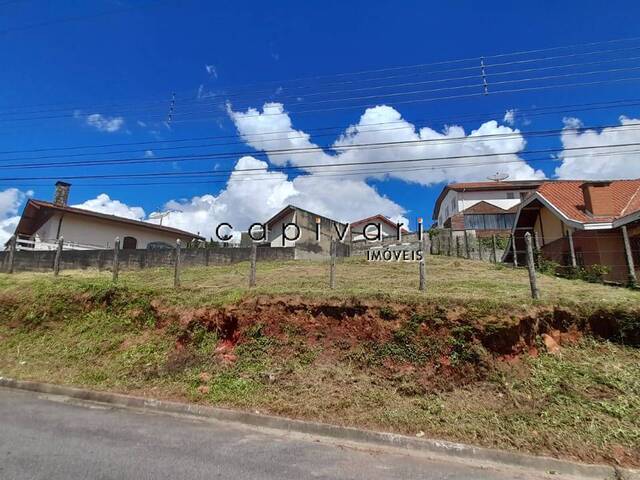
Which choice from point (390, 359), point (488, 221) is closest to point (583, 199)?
point (390, 359)

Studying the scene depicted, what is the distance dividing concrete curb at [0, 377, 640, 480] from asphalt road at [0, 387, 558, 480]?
176 mm

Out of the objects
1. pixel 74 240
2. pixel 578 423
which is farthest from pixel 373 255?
pixel 74 240

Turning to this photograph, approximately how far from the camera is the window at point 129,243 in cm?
2542

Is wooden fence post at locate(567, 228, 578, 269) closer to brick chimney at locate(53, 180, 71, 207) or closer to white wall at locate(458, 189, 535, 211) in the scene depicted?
white wall at locate(458, 189, 535, 211)

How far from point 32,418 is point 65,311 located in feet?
13.9

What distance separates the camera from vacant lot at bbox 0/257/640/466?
471cm

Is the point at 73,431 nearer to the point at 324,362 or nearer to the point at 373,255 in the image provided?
the point at 324,362

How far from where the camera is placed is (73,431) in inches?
183

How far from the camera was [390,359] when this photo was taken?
19.3 feet

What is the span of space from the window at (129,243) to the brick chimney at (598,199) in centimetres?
2564

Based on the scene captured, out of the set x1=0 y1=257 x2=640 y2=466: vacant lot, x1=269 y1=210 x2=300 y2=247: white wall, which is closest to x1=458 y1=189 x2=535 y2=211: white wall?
x1=269 y1=210 x2=300 y2=247: white wall

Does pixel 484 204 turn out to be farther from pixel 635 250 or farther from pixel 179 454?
pixel 179 454

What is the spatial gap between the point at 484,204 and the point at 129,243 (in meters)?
28.7

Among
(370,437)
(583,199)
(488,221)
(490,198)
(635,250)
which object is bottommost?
(370,437)
